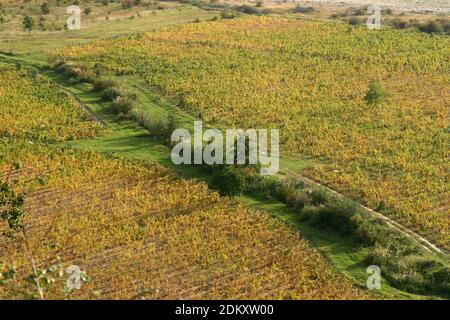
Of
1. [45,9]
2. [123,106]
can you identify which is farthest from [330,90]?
[45,9]

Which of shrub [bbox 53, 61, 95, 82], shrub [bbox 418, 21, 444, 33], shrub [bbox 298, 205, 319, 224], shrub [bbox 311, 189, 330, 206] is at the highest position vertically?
shrub [bbox 418, 21, 444, 33]

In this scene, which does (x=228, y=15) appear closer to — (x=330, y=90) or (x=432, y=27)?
(x=432, y=27)

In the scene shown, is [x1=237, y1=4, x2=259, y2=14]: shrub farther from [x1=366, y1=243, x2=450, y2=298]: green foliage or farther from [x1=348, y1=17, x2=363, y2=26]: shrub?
[x1=366, y1=243, x2=450, y2=298]: green foliage

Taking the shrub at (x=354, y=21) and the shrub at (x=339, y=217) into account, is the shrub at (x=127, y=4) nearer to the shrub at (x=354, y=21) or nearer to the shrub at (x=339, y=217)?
the shrub at (x=354, y=21)

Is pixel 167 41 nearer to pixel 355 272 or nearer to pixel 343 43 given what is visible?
pixel 343 43

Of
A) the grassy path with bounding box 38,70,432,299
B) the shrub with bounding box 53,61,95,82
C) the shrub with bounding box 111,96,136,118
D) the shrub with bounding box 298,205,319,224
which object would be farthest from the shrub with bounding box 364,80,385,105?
the shrub with bounding box 53,61,95,82

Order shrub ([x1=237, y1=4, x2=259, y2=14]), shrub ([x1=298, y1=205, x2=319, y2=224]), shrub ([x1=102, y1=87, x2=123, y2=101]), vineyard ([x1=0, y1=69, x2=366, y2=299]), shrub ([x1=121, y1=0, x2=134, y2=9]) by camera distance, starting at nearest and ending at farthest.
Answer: vineyard ([x1=0, y1=69, x2=366, y2=299]) < shrub ([x1=298, y1=205, x2=319, y2=224]) < shrub ([x1=102, y1=87, x2=123, y2=101]) < shrub ([x1=237, y1=4, x2=259, y2=14]) < shrub ([x1=121, y1=0, x2=134, y2=9])

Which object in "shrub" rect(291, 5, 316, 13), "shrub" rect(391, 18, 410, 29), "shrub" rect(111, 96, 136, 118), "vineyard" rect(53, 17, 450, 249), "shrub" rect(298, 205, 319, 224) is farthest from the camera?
"shrub" rect(291, 5, 316, 13)
